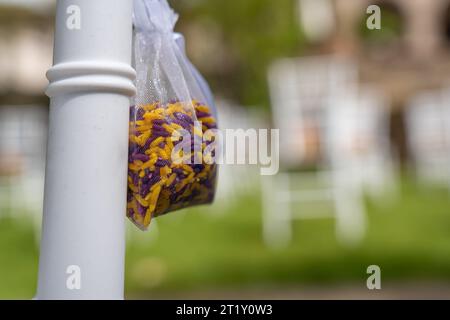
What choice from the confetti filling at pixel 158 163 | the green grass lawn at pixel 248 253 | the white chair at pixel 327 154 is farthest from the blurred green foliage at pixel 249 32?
the confetti filling at pixel 158 163

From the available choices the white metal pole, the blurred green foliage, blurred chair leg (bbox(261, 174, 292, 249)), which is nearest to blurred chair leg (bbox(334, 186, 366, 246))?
blurred chair leg (bbox(261, 174, 292, 249))

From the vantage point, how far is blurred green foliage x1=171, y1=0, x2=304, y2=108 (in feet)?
18.6

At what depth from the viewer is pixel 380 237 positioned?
3525 millimetres

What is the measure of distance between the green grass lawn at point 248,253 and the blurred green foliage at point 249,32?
6.46 feet

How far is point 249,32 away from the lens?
5699 mm

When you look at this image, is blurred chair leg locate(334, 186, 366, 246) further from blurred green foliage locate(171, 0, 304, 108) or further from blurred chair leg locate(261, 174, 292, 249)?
blurred green foliage locate(171, 0, 304, 108)

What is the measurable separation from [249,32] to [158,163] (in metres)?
5.15

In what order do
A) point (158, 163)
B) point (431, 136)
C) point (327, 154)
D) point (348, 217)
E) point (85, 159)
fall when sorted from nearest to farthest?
1. point (85, 159)
2. point (158, 163)
3. point (348, 217)
4. point (327, 154)
5. point (431, 136)

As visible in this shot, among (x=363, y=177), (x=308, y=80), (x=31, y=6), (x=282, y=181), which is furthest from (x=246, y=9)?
(x=31, y=6)

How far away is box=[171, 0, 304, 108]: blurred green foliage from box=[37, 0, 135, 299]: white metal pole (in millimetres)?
5055

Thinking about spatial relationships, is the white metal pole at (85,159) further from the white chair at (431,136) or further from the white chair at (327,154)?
the white chair at (431,136)

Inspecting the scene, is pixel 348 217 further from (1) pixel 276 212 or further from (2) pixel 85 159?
(2) pixel 85 159

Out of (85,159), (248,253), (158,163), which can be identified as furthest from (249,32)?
(85,159)

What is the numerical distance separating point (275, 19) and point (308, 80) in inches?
64.9
